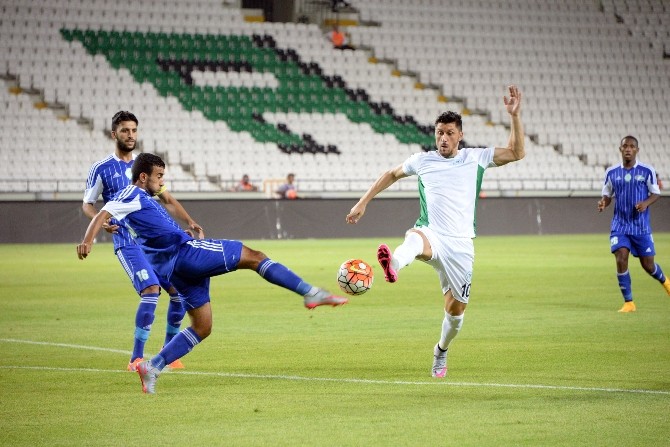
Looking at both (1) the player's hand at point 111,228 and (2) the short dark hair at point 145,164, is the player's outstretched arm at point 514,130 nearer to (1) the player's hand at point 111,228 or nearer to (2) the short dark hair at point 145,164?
(2) the short dark hair at point 145,164

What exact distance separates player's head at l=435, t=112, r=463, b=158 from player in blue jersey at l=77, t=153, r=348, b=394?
1.99 m

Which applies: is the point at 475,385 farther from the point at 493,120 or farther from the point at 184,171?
the point at 493,120

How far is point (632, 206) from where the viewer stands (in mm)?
15570

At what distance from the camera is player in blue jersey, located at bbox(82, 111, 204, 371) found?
9.63 m

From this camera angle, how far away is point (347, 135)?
42.0 m

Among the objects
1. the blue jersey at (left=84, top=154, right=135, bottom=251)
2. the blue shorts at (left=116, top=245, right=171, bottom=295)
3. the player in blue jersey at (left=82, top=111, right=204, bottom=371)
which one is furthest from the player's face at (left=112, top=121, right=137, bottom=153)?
the blue shorts at (left=116, top=245, right=171, bottom=295)

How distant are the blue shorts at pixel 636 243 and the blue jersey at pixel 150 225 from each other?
845 centimetres

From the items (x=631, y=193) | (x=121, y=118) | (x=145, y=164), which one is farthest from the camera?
(x=631, y=193)

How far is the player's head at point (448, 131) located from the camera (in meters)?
9.23

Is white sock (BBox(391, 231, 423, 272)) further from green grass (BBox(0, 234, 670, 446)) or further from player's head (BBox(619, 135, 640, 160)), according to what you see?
player's head (BBox(619, 135, 640, 160))

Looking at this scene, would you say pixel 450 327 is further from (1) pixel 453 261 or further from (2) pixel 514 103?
(2) pixel 514 103

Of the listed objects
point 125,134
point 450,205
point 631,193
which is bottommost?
point 631,193

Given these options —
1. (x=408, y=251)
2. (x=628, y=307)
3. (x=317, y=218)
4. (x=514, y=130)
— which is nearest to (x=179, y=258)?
(x=408, y=251)

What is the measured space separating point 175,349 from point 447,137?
9.07ft
